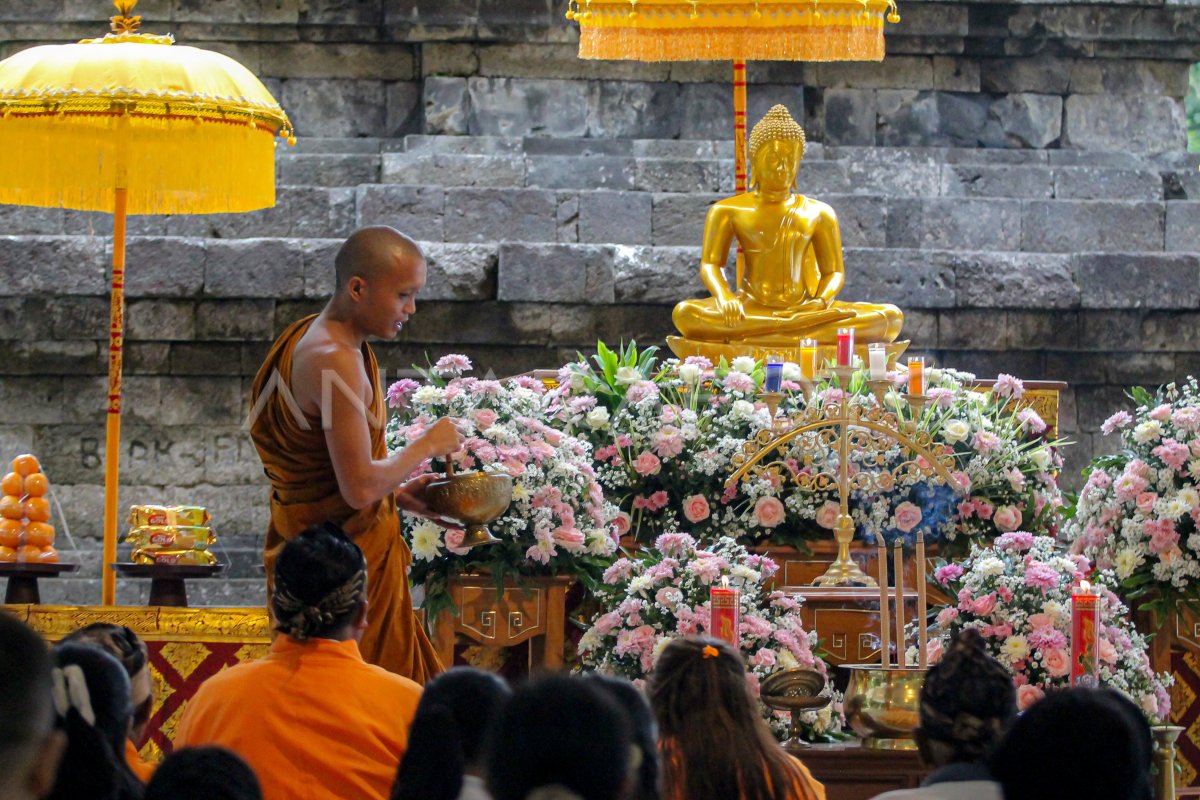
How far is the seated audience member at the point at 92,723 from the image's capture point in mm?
2656

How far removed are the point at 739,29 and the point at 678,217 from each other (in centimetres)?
156

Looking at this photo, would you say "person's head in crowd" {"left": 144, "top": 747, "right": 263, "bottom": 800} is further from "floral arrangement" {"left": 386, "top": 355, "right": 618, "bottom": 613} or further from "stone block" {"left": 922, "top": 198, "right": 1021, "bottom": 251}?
"stone block" {"left": 922, "top": 198, "right": 1021, "bottom": 251}

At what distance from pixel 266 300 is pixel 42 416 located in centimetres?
126

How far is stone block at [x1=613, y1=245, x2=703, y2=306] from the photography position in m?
9.62

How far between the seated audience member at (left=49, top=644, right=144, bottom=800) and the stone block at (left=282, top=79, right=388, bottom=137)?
322 inches

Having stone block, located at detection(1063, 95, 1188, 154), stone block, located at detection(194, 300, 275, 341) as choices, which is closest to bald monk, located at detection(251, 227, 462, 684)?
stone block, located at detection(194, 300, 275, 341)

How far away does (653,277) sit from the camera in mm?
9625

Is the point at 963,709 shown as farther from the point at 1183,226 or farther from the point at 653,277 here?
the point at 1183,226

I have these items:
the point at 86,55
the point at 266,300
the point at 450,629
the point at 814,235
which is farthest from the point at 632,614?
the point at 266,300

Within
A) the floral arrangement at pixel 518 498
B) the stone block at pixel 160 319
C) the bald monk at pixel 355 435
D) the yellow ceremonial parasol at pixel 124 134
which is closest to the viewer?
the bald monk at pixel 355 435

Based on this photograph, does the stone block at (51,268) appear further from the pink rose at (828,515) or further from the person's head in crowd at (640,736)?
the person's head in crowd at (640,736)

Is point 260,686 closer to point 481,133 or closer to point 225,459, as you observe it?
point 225,459

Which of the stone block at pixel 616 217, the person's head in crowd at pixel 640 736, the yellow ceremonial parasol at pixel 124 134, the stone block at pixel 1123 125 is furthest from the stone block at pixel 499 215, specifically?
the person's head in crowd at pixel 640 736

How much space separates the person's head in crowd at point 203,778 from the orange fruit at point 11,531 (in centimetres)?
420
